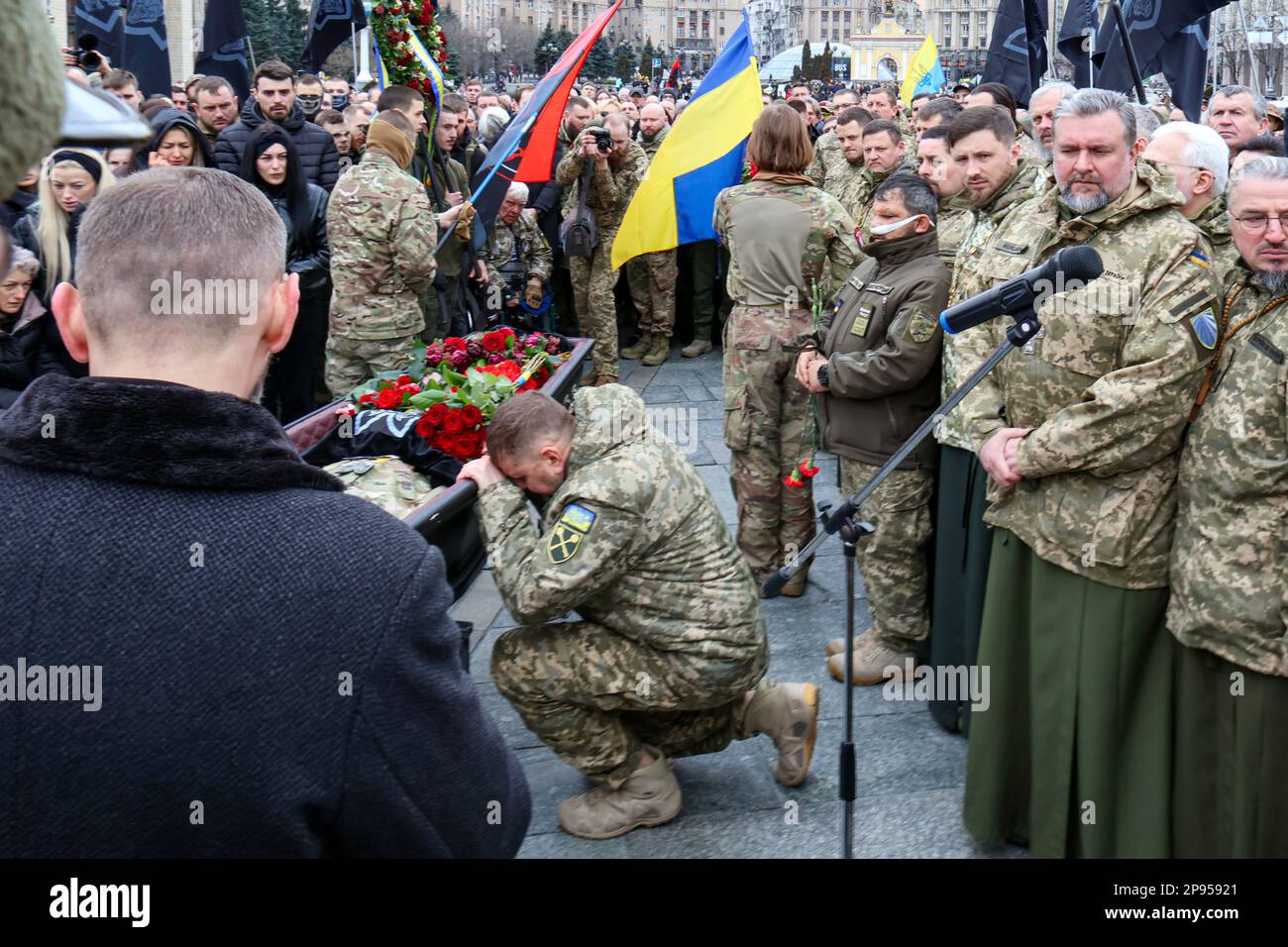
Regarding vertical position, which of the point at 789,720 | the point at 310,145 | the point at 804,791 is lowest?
the point at 804,791

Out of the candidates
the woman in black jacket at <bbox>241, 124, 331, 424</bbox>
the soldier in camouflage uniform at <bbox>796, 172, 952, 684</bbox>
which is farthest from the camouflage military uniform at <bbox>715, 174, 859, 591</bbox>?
the woman in black jacket at <bbox>241, 124, 331, 424</bbox>

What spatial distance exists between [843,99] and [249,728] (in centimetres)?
1223

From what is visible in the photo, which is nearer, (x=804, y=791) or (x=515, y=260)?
(x=804, y=791)

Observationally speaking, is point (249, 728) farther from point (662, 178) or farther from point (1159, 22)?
point (1159, 22)

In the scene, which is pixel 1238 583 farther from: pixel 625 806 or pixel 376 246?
pixel 376 246

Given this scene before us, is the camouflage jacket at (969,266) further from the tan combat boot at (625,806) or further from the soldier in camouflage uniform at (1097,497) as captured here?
the tan combat boot at (625,806)

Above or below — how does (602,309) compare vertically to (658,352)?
above

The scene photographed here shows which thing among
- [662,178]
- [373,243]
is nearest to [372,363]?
[373,243]

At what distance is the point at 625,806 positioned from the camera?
385 cm

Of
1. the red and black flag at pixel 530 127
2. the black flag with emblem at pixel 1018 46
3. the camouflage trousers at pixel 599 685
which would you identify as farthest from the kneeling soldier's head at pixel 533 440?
the black flag with emblem at pixel 1018 46

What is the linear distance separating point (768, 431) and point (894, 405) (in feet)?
3.62

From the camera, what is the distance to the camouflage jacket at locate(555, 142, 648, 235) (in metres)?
9.33

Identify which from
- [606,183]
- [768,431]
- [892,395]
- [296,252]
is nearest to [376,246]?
[296,252]

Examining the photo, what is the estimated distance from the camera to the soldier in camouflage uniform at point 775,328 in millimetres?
5711
